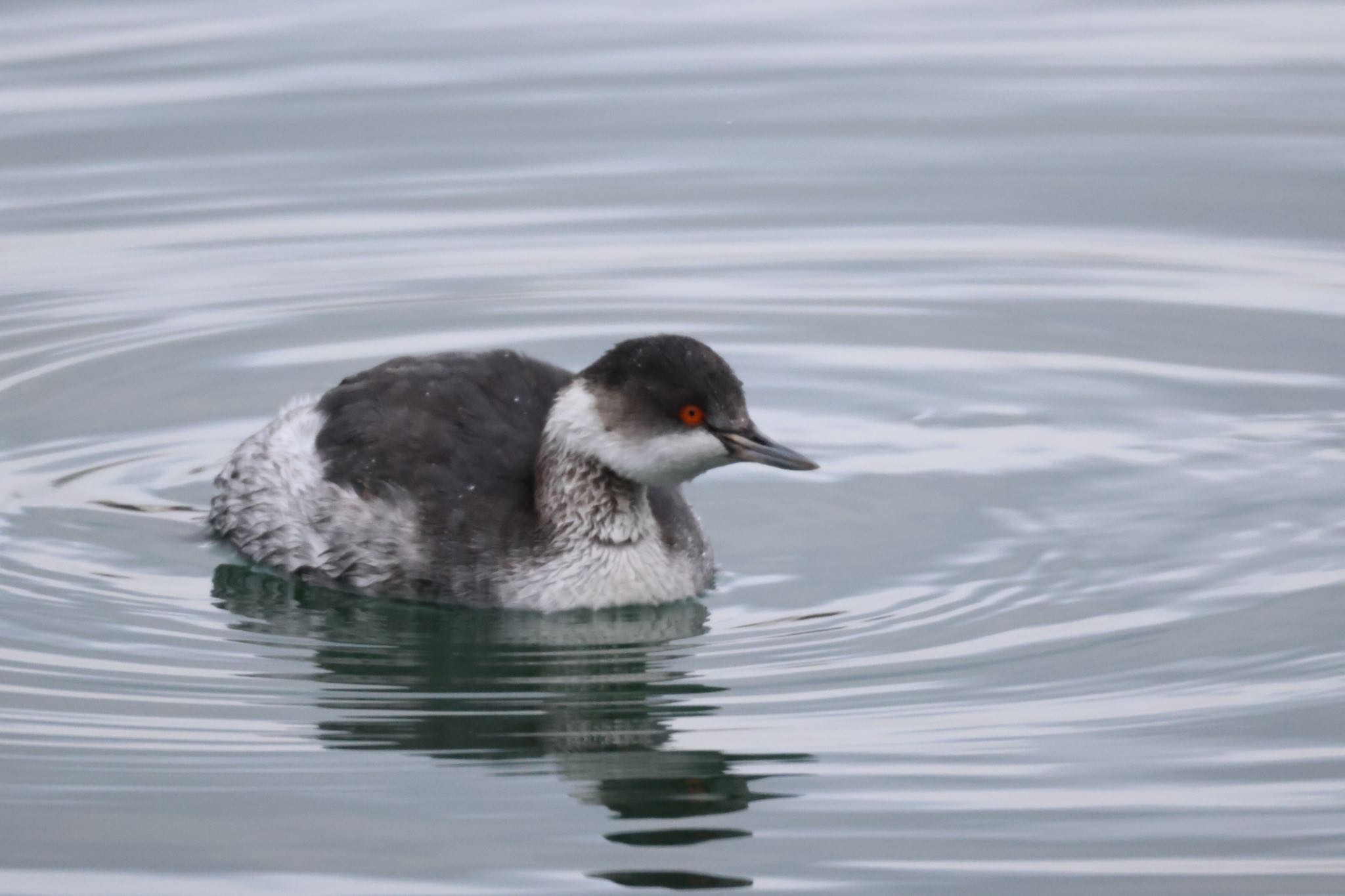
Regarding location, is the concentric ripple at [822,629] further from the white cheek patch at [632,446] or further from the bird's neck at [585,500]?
the white cheek patch at [632,446]

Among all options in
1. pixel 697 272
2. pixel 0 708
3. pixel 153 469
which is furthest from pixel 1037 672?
pixel 697 272

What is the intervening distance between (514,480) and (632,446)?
2.35ft

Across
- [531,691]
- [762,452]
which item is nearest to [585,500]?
[762,452]

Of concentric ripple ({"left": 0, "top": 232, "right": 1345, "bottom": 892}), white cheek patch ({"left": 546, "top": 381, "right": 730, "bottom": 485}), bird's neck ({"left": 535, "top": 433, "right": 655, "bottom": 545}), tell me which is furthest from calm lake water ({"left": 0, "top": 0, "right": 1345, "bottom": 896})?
white cheek patch ({"left": 546, "top": 381, "right": 730, "bottom": 485})

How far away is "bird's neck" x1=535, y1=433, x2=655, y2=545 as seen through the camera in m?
9.86

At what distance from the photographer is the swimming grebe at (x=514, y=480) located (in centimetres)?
950

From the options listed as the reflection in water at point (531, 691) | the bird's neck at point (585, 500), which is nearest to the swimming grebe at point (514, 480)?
the bird's neck at point (585, 500)

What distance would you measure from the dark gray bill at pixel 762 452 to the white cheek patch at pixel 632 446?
67mm

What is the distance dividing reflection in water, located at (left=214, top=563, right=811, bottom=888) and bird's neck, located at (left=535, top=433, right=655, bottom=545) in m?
0.32

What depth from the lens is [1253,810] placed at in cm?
777

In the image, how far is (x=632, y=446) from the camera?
962 centimetres

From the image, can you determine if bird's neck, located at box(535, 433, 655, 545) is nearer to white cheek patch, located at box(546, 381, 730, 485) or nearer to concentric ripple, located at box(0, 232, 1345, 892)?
white cheek patch, located at box(546, 381, 730, 485)

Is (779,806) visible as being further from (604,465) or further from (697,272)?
(697,272)

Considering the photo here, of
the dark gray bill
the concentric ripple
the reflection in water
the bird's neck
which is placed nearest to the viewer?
the concentric ripple
